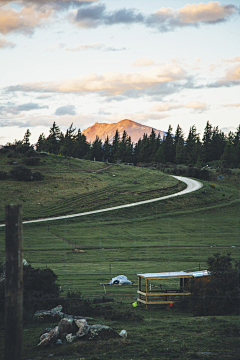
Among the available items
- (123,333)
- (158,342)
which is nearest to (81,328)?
(123,333)

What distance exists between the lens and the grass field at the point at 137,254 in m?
10.8

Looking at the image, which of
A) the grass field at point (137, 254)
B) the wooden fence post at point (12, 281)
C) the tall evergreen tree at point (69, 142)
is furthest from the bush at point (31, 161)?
the wooden fence post at point (12, 281)

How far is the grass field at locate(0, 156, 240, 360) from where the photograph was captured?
1084 centimetres

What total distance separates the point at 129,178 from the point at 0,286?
65139 millimetres

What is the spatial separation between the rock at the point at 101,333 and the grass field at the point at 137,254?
1.49 feet

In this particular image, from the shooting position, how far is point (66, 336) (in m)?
11.4

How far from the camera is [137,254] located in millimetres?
29578

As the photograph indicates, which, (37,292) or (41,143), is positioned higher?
(41,143)

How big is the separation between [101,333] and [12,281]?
6.48 metres

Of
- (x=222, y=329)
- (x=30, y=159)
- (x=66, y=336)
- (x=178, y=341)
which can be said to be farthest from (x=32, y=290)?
(x=30, y=159)

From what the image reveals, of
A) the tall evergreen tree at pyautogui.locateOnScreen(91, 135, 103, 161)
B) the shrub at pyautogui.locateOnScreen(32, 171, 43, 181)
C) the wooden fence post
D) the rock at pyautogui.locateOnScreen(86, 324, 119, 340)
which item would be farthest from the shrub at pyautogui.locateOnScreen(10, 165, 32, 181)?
the tall evergreen tree at pyautogui.locateOnScreen(91, 135, 103, 161)

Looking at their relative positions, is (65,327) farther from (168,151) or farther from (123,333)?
(168,151)

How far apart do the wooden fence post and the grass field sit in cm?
448

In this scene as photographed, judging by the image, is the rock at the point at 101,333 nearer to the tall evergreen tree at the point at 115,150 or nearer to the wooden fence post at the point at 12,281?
the wooden fence post at the point at 12,281
